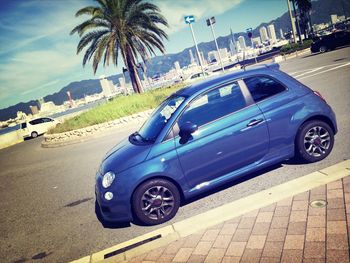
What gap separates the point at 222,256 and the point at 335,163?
2680 millimetres

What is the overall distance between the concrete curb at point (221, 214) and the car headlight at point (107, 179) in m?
0.84

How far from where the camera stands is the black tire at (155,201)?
3.96m

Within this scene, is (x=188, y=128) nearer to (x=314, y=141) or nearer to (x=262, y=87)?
(x=262, y=87)

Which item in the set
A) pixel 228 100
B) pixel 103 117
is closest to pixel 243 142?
pixel 228 100

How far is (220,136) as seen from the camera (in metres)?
4.12

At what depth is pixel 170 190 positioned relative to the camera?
13.3ft

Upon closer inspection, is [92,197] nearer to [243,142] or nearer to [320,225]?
[243,142]

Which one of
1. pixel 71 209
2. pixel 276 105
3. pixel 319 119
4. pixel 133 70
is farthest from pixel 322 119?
pixel 133 70

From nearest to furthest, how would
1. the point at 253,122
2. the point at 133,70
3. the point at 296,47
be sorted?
1. the point at 253,122
2. the point at 133,70
3. the point at 296,47

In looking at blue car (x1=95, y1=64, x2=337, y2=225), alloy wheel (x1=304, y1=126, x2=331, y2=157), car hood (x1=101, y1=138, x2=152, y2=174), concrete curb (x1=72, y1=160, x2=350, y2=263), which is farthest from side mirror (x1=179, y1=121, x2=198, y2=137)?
alloy wheel (x1=304, y1=126, x2=331, y2=157)

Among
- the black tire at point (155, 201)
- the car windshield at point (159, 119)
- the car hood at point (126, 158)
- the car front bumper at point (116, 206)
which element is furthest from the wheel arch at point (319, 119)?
the car front bumper at point (116, 206)

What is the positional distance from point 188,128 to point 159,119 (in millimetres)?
1030

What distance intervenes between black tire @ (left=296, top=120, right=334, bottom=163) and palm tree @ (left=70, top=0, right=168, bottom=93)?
780 inches

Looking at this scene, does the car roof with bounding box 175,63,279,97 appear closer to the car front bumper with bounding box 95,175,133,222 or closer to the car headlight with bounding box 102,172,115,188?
the car headlight with bounding box 102,172,115,188
